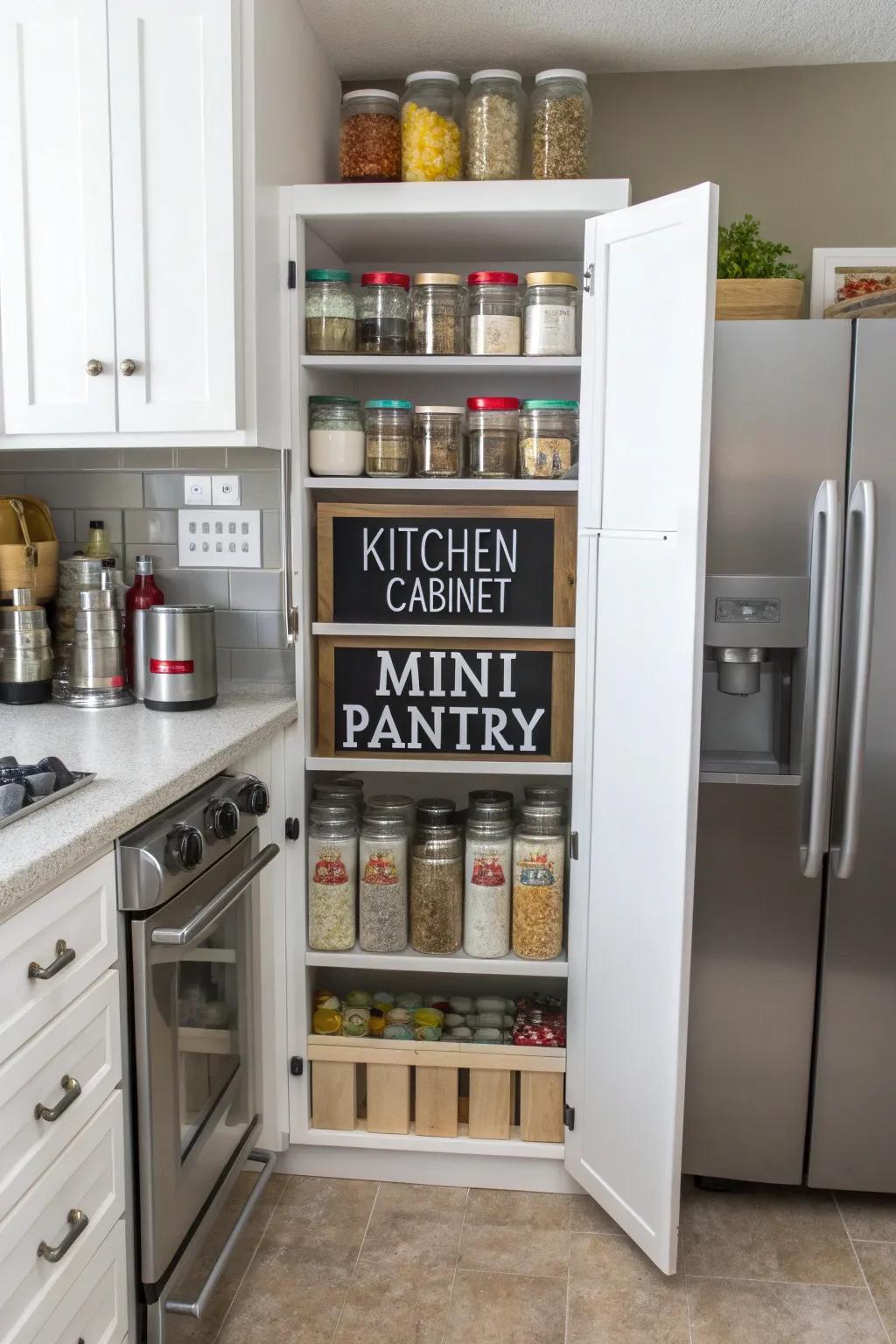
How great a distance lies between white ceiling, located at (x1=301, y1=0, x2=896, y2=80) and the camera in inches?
88.9

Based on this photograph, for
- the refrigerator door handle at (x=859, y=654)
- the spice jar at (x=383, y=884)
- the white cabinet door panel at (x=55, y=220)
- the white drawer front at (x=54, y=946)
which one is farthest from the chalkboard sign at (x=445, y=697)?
the white drawer front at (x=54, y=946)

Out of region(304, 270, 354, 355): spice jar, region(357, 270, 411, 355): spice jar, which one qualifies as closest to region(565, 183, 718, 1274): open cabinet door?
region(357, 270, 411, 355): spice jar

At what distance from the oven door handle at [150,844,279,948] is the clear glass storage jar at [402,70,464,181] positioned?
139 centimetres

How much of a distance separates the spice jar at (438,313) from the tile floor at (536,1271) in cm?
178

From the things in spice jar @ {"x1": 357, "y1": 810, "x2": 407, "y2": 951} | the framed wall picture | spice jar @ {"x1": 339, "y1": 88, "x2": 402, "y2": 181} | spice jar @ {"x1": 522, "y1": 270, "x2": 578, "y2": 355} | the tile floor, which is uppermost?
spice jar @ {"x1": 339, "y1": 88, "x2": 402, "y2": 181}

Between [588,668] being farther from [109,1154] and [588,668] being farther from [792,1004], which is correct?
[109,1154]

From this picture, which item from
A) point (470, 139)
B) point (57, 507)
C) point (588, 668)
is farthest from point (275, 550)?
point (470, 139)

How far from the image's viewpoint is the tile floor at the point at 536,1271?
79.3 inches

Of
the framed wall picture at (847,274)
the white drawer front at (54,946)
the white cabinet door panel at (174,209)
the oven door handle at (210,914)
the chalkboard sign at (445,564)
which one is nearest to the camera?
the white drawer front at (54,946)

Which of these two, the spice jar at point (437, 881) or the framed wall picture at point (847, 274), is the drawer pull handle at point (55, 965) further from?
the framed wall picture at point (847, 274)

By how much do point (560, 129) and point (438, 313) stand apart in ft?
1.42

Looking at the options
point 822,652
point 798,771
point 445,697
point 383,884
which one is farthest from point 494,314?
point 383,884

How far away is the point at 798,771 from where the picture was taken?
2.22 m

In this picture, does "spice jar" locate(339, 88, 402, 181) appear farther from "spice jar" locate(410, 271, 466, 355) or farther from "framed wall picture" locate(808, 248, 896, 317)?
"framed wall picture" locate(808, 248, 896, 317)
